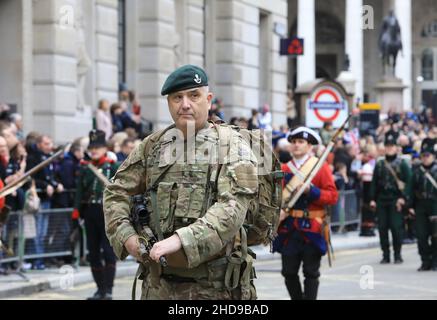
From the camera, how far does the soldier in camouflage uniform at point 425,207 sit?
1852cm

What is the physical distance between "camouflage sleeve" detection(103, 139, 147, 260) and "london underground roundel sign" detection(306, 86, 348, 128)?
56.0 feet

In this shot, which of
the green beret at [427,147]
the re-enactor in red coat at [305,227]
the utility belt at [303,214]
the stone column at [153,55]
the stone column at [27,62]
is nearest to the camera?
the re-enactor in red coat at [305,227]

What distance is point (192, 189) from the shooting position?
6.46m

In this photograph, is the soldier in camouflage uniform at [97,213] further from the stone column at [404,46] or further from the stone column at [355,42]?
the stone column at [404,46]

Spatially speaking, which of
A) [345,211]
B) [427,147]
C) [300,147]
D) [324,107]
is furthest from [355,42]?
[300,147]

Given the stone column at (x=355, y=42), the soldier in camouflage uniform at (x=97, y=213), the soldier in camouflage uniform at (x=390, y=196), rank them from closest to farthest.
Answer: the soldier in camouflage uniform at (x=97, y=213), the soldier in camouflage uniform at (x=390, y=196), the stone column at (x=355, y=42)

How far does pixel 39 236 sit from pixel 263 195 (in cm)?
1032

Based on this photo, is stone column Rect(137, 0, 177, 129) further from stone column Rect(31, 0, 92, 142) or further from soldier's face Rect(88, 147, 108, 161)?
soldier's face Rect(88, 147, 108, 161)

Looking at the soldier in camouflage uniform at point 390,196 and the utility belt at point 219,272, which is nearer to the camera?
the utility belt at point 219,272

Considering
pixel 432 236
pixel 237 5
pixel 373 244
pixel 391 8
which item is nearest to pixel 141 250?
pixel 432 236

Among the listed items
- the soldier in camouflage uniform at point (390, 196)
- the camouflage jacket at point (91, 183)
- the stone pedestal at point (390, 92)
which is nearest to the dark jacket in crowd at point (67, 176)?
the camouflage jacket at point (91, 183)

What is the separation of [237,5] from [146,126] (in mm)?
7746

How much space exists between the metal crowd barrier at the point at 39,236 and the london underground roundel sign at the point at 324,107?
7.27 metres

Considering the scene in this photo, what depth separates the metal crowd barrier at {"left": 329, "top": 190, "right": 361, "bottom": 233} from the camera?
24547mm
